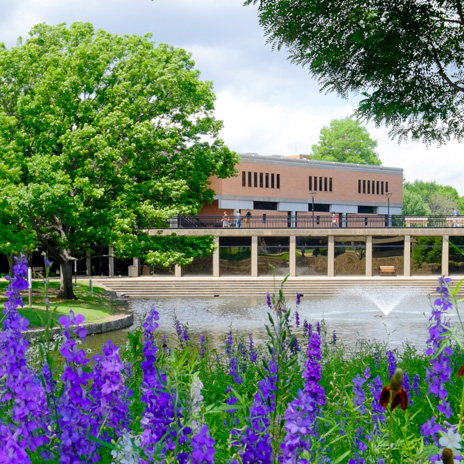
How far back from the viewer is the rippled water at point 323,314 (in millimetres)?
21766

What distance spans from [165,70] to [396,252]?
27603 millimetres

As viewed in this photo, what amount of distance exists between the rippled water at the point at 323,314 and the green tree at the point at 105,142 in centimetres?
A: 327

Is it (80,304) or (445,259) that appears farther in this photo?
(445,259)

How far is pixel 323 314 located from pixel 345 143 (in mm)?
74258

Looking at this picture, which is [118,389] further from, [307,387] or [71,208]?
[71,208]

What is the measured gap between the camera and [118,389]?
2.97 meters

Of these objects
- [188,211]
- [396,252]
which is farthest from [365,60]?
[396,252]

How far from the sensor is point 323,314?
1878 cm

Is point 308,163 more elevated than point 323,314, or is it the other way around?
point 308,163

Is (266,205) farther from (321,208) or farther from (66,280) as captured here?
(66,280)

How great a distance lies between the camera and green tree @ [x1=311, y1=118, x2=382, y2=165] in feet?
297

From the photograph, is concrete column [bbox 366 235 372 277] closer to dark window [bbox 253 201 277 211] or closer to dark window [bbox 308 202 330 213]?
dark window [bbox 253 201 277 211]

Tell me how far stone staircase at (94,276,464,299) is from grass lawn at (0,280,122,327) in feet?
14.1

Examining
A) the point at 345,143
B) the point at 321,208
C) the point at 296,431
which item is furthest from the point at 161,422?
the point at 345,143
